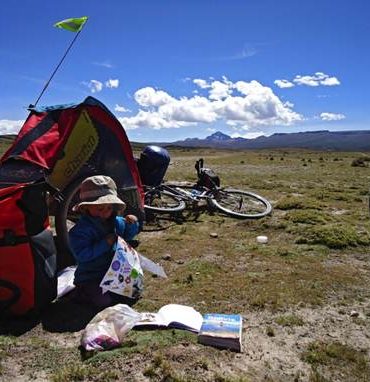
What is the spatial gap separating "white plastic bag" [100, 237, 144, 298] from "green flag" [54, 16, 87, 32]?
18.6ft

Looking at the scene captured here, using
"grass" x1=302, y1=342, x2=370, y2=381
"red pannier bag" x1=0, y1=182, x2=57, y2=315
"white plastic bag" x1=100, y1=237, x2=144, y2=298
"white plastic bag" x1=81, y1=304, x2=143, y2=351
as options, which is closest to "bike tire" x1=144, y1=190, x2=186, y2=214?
"white plastic bag" x1=100, y1=237, x2=144, y2=298

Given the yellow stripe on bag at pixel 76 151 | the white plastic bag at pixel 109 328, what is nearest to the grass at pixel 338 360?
the white plastic bag at pixel 109 328

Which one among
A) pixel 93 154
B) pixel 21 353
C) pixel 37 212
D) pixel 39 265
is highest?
pixel 93 154

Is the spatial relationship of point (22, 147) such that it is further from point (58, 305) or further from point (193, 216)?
point (193, 216)

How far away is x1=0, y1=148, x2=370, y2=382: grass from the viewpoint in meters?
4.22

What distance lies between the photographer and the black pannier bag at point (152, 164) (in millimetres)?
11133

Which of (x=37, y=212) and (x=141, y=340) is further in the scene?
(x=37, y=212)

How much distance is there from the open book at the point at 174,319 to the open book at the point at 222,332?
159mm

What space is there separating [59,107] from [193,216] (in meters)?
4.95

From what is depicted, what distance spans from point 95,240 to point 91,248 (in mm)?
123

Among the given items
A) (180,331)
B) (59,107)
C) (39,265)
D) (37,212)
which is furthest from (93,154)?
(180,331)

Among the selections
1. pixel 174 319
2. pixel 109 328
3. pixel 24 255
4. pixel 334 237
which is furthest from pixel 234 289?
pixel 334 237

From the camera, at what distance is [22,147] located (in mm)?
7125

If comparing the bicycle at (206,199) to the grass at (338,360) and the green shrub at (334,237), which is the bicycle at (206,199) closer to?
the green shrub at (334,237)
